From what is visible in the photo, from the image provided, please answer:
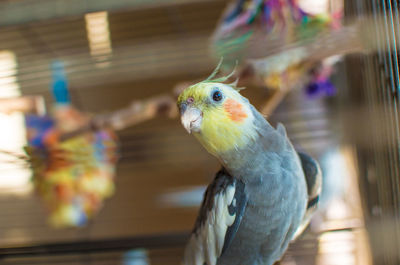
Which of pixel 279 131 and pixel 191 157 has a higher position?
pixel 279 131

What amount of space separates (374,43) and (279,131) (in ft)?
1.07

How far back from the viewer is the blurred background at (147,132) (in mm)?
652

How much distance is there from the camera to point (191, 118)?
0.30m

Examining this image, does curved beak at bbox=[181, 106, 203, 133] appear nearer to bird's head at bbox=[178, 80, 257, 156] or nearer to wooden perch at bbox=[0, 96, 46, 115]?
bird's head at bbox=[178, 80, 257, 156]

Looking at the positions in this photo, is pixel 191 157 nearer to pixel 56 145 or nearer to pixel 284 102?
pixel 284 102

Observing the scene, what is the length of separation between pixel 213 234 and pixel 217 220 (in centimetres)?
2

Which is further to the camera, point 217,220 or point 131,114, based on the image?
point 131,114

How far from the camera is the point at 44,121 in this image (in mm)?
1082

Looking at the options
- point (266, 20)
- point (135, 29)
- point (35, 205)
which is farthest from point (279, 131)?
point (35, 205)

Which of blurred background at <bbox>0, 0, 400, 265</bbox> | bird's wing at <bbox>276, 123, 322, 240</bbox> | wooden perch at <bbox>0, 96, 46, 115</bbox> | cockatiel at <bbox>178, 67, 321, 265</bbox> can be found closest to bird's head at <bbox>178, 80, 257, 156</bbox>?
cockatiel at <bbox>178, 67, 321, 265</bbox>

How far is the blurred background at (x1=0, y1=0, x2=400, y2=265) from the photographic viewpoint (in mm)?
652

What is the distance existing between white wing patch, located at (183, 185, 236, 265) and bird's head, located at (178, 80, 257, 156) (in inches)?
2.2

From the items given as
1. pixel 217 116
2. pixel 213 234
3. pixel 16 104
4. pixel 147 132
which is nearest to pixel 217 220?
pixel 213 234

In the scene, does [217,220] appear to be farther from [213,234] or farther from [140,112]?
[140,112]
